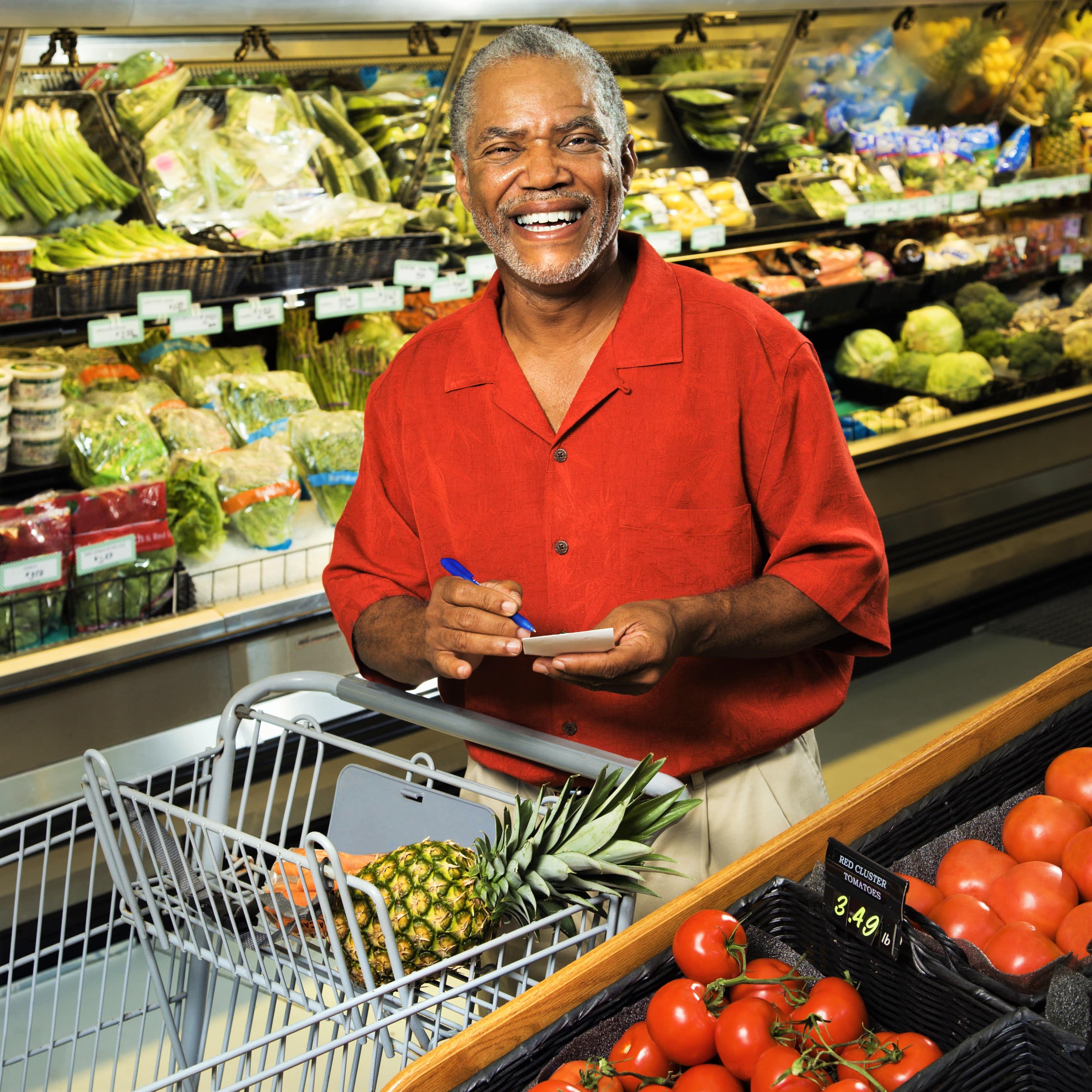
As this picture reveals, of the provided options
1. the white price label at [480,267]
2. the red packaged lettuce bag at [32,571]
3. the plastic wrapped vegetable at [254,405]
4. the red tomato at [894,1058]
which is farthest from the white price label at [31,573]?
the red tomato at [894,1058]

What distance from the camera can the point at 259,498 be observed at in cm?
343

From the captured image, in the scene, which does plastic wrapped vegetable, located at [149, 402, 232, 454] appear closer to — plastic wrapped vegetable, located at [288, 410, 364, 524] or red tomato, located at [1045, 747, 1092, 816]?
plastic wrapped vegetable, located at [288, 410, 364, 524]

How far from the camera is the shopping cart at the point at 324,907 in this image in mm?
1262

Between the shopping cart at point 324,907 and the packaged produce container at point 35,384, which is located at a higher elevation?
the packaged produce container at point 35,384

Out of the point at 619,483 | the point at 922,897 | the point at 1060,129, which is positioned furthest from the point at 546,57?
the point at 1060,129

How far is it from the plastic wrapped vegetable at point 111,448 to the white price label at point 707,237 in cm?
195

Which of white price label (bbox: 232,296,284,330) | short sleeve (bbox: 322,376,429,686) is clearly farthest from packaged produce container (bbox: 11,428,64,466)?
short sleeve (bbox: 322,376,429,686)

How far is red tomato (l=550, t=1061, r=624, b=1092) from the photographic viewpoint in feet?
3.67

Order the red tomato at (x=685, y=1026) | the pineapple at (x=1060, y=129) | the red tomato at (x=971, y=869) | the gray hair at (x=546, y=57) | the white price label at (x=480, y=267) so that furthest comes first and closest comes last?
1. the pineapple at (x=1060, y=129)
2. the white price label at (x=480, y=267)
3. the gray hair at (x=546, y=57)
4. the red tomato at (x=971, y=869)
5. the red tomato at (x=685, y=1026)

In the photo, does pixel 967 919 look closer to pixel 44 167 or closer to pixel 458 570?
pixel 458 570

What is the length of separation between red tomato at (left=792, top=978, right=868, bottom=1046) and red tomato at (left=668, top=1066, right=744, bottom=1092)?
0.26 ft

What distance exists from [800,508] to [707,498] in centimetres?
13

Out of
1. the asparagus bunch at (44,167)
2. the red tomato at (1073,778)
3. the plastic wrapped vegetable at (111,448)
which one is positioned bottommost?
the red tomato at (1073,778)

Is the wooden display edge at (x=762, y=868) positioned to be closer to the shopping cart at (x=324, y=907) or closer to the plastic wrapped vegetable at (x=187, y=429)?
the shopping cart at (x=324, y=907)
